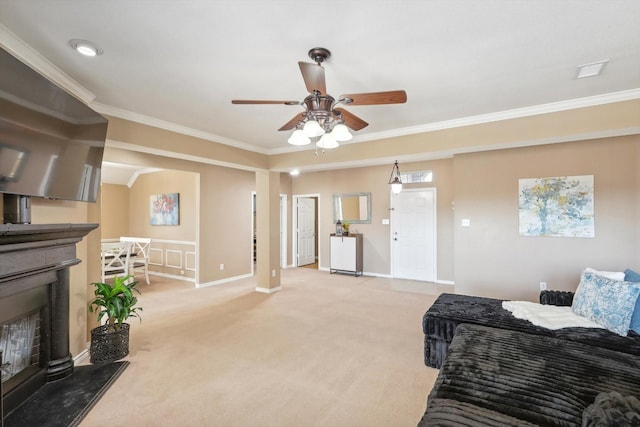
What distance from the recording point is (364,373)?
270 cm

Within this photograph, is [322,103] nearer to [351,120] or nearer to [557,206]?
[351,120]

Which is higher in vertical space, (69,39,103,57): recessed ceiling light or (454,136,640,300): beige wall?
(69,39,103,57): recessed ceiling light

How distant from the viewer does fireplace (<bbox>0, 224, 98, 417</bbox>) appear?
6.33 feet

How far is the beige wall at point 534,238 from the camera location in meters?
3.65

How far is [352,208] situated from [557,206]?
3.89 m

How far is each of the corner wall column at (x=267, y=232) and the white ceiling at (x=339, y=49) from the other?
2.21 meters

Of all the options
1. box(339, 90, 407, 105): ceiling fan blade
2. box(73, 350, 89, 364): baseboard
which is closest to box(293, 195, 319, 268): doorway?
box(73, 350, 89, 364): baseboard

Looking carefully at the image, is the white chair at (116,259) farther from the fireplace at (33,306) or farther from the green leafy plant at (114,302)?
the fireplace at (33,306)

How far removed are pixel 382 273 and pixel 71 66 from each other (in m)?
5.95

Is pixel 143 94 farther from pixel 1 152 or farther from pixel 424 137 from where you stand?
pixel 424 137

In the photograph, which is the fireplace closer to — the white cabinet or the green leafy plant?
the green leafy plant

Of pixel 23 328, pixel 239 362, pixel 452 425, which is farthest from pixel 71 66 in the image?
pixel 452 425

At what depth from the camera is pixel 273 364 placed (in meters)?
2.86

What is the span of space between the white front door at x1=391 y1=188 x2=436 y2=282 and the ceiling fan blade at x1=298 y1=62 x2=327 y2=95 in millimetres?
4710
